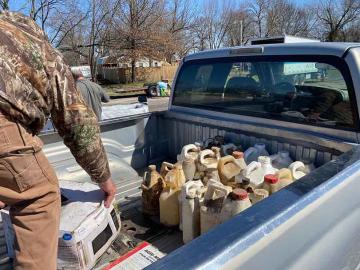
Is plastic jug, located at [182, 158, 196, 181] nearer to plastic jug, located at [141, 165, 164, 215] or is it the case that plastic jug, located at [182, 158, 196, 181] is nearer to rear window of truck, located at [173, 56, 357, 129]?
plastic jug, located at [141, 165, 164, 215]

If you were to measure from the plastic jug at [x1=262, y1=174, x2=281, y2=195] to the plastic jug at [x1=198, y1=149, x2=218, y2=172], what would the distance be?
55 centimetres

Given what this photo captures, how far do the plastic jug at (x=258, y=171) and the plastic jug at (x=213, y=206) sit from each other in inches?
11.3

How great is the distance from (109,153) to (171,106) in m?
0.89

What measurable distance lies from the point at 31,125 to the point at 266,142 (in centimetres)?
192

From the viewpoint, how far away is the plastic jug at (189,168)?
2.82 metres

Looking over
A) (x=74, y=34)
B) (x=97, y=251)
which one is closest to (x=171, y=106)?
(x=97, y=251)

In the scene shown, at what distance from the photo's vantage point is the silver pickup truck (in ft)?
3.93

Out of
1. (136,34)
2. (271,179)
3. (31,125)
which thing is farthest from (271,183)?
(136,34)

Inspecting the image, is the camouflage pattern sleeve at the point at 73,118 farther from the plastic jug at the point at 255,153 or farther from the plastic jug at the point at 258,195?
the plastic jug at the point at 255,153

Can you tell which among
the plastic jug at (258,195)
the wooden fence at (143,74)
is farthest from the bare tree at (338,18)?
the plastic jug at (258,195)

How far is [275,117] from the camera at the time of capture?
287 cm

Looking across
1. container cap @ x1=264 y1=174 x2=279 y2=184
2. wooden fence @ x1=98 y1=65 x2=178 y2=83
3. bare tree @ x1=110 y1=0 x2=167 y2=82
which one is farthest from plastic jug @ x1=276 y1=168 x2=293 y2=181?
wooden fence @ x1=98 y1=65 x2=178 y2=83

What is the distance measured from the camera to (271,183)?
7.40 feet

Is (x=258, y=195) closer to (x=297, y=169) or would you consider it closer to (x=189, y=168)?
(x=297, y=169)
